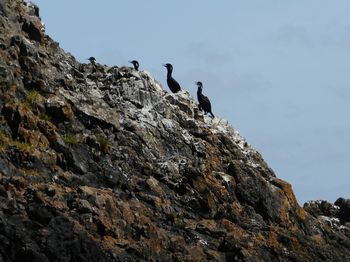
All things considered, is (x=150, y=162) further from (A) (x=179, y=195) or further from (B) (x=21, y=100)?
(B) (x=21, y=100)

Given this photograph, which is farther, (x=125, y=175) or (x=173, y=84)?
(x=173, y=84)

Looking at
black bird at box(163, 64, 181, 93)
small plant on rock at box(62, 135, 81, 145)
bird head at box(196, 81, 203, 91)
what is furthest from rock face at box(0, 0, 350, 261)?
bird head at box(196, 81, 203, 91)

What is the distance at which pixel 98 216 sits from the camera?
37062 millimetres

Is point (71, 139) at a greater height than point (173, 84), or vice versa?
point (173, 84)

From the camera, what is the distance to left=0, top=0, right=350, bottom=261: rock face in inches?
1436

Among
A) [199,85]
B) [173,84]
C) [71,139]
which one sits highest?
[199,85]

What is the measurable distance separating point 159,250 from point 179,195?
534 cm

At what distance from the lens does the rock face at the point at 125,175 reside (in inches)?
1436

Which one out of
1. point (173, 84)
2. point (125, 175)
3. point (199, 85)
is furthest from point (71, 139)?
point (199, 85)

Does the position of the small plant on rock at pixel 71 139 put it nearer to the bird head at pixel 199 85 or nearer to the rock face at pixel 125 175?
the rock face at pixel 125 175

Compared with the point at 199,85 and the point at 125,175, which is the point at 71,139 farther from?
the point at 199,85

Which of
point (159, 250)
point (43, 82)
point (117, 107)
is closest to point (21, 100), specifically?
point (43, 82)

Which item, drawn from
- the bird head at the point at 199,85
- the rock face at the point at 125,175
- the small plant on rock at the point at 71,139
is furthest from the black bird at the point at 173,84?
the small plant on rock at the point at 71,139

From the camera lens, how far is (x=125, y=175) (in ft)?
137
